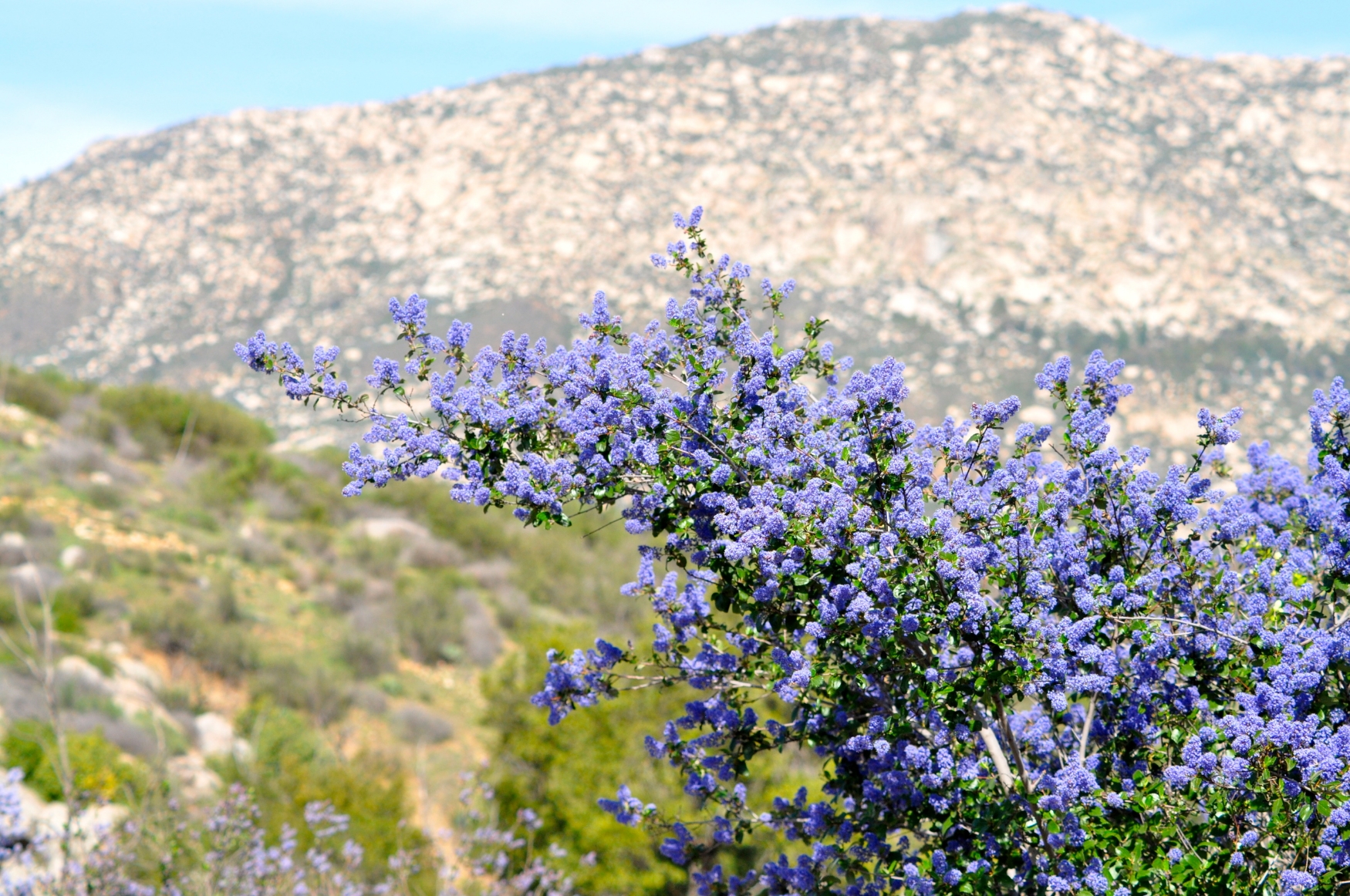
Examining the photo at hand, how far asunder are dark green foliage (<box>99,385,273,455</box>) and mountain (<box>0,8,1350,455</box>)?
25643mm

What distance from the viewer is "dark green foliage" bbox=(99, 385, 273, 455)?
27.0 metres

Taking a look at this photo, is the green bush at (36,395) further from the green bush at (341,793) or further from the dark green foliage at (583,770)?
the dark green foliage at (583,770)

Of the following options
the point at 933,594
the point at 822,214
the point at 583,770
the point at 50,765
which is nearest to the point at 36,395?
the point at 50,765

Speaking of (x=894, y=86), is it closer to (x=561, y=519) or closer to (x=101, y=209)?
(x=101, y=209)

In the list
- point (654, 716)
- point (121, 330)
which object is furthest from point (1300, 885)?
point (121, 330)

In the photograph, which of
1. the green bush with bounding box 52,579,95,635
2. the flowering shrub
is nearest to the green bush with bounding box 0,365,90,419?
the green bush with bounding box 52,579,95,635

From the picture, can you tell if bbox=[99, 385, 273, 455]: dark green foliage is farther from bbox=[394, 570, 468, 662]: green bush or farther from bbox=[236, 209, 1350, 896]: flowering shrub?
bbox=[236, 209, 1350, 896]: flowering shrub

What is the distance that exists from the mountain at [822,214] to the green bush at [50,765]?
4412 cm

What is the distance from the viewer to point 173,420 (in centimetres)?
2767

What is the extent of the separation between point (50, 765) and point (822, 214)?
209 ft

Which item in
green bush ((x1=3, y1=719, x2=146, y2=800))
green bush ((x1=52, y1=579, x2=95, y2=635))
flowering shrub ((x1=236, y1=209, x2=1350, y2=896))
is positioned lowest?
green bush ((x1=52, y1=579, x2=95, y2=635))

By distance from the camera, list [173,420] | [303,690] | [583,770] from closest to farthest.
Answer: [583,770], [303,690], [173,420]

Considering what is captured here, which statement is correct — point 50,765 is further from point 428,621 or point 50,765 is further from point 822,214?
point 822,214

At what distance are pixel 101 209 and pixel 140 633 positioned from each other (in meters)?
69.0
